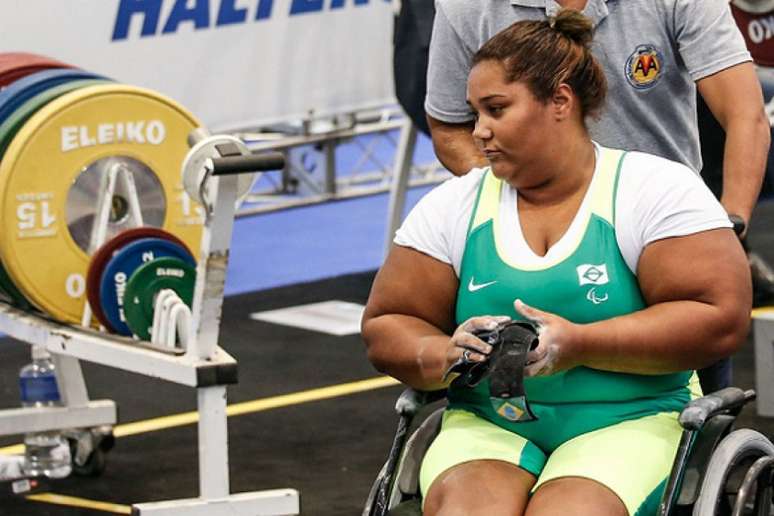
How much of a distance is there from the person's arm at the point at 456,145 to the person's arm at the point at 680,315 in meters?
0.86

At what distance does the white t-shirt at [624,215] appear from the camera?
3.25 m

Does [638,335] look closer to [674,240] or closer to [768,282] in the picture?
[674,240]

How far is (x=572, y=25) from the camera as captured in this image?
3.32 m

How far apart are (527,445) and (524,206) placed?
1.42 feet

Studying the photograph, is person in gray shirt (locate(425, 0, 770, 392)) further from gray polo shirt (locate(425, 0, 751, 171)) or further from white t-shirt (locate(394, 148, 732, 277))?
white t-shirt (locate(394, 148, 732, 277))

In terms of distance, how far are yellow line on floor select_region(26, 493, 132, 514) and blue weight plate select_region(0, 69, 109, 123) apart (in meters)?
1.07

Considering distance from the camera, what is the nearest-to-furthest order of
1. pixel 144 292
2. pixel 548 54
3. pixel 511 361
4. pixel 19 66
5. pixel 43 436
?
pixel 511 361
pixel 548 54
pixel 144 292
pixel 43 436
pixel 19 66

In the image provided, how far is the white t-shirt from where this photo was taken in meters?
3.25

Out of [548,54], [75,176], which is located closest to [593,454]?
[548,54]

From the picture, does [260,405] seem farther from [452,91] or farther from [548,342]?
[548,342]

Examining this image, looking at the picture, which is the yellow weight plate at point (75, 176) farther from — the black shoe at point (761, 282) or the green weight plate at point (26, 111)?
the black shoe at point (761, 282)

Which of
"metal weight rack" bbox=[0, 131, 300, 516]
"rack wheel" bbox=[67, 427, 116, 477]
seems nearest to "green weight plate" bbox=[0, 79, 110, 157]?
"metal weight rack" bbox=[0, 131, 300, 516]

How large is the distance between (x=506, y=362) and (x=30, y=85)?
259cm

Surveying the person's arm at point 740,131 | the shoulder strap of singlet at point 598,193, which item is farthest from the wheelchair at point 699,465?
the person's arm at point 740,131
